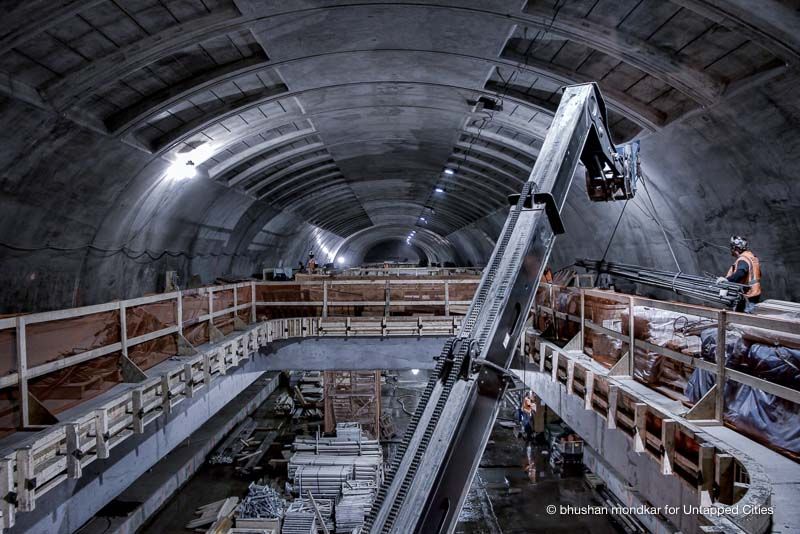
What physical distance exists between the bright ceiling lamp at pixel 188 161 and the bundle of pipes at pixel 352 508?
30.0 feet

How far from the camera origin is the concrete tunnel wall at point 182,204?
25.6 ft

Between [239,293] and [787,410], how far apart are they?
1038 cm

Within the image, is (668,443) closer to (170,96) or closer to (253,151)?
(170,96)

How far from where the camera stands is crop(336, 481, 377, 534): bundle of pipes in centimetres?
1220

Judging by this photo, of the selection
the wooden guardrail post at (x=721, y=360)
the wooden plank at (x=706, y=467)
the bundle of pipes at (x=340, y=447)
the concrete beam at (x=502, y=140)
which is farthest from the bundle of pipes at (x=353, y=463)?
the wooden plank at (x=706, y=467)

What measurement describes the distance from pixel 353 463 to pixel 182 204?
28.6 ft

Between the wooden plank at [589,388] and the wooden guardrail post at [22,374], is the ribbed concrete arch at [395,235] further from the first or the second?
the wooden guardrail post at [22,374]

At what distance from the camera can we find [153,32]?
7.85 meters

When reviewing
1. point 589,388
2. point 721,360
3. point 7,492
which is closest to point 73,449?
point 7,492

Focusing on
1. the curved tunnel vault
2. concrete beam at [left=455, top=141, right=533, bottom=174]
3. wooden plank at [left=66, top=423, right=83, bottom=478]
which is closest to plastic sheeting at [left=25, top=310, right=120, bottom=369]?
wooden plank at [left=66, top=423, right=83, bottom=478]

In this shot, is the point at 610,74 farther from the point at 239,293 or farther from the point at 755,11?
the point at 239,293

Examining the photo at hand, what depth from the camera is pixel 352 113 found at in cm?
1302

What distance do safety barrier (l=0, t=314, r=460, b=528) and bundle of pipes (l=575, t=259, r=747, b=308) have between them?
26.9 feet

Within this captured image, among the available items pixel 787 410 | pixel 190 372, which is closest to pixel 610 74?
pixel 787 410
